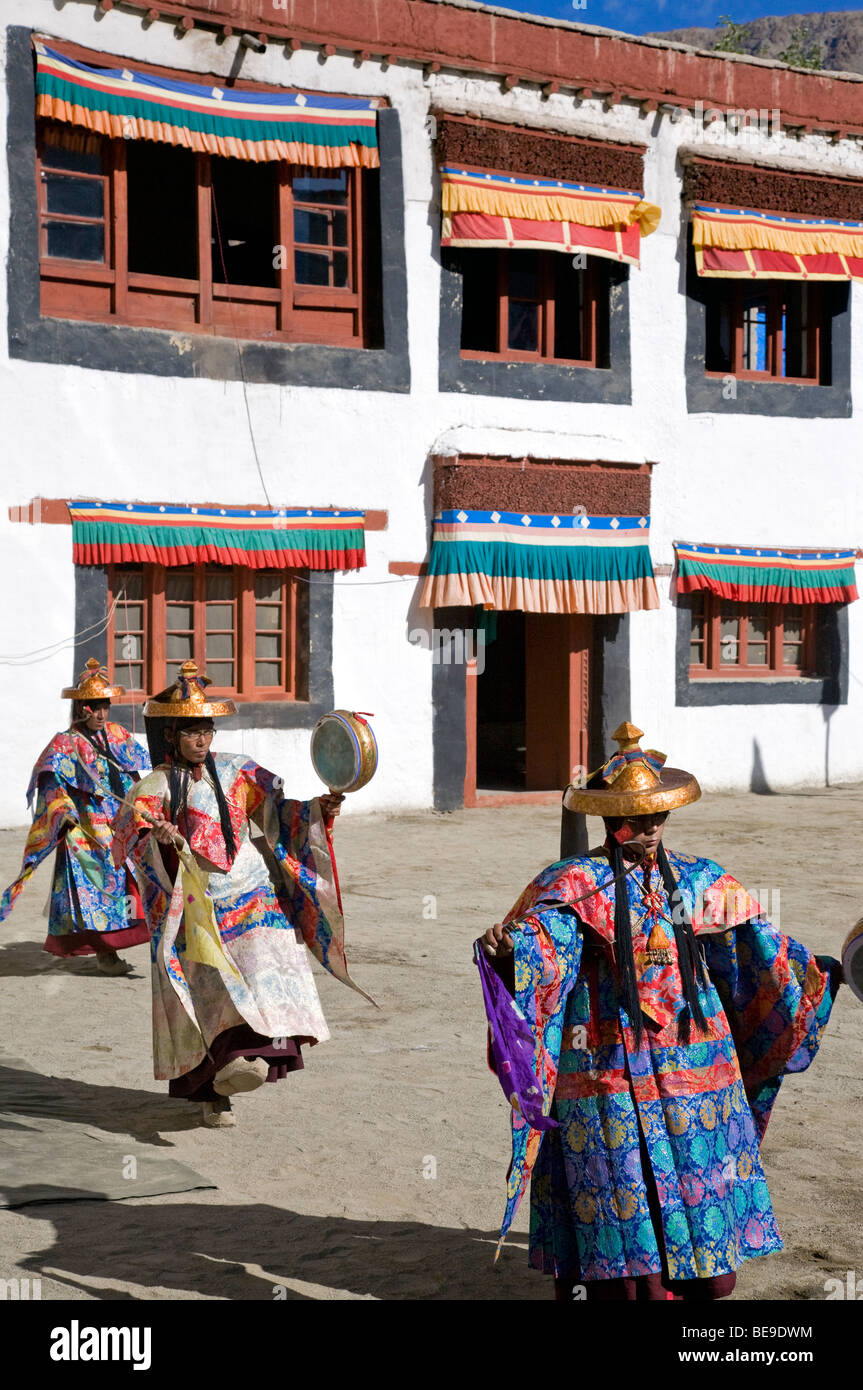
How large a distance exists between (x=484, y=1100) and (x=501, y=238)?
1001 cm

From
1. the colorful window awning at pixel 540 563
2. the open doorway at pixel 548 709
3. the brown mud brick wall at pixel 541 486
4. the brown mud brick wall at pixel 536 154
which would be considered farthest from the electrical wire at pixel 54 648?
the brown mud brick wall at pixel 536 154

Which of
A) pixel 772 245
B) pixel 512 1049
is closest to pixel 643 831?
pixel 512 1049

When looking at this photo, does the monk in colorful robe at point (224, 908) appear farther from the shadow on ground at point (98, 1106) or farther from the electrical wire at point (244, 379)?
the electrical wire at point (244, 379)

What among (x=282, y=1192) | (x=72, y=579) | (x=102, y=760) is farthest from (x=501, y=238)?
(x=282, y=1192)

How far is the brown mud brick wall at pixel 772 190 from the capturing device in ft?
50.8

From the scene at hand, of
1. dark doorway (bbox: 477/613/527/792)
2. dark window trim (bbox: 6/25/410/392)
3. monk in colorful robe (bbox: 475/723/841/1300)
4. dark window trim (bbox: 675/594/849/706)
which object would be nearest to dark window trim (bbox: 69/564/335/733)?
dark window trim (bbox: 6/25/410/392)

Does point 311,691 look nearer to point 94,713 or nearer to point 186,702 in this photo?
point 94,713

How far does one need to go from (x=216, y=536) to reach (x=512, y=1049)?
9968 mm

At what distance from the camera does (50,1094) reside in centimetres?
611

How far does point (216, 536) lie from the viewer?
13.1m

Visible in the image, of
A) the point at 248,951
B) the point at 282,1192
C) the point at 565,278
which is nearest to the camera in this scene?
the point at 282,1192

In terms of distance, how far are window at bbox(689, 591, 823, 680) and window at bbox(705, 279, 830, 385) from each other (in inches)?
96.5

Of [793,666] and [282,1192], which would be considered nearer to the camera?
[282,1192]

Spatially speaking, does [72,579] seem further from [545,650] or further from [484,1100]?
[484,1100]
